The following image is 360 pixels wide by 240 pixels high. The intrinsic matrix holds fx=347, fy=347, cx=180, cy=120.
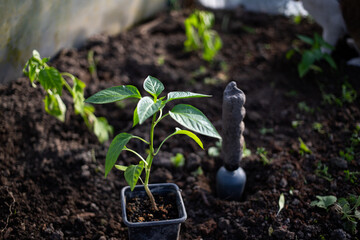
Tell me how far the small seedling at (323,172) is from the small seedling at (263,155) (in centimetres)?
28

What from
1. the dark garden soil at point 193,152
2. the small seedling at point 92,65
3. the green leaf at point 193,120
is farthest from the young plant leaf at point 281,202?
the small seedling at point 92,65

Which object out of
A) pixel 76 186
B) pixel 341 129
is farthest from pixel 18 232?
pixel 341 129

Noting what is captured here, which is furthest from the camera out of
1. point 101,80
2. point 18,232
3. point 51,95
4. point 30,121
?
point 101,80

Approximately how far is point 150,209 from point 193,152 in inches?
28.1

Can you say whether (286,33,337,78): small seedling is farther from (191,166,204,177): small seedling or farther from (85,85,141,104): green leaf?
(85,85,141,104): green leaf

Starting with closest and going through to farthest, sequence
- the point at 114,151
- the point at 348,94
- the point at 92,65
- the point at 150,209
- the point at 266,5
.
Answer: the point at 114,151 → the point at 150,209 → the point at 348,94 → the point at 92,65 → the point at 266,5

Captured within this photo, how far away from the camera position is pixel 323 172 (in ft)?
6.70

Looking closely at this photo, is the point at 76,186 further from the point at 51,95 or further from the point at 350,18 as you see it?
the point at 350,18

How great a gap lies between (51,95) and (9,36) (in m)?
0.73

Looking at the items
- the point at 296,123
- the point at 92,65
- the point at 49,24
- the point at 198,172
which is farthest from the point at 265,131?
the point at 49,24

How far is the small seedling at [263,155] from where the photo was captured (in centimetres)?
212

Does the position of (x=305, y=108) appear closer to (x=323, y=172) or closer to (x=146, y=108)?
(x=323, y=172)

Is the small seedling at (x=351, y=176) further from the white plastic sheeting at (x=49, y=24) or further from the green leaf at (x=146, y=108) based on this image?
the white plastic sheeting at (x=49, y=24)

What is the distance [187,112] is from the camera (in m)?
1.40
